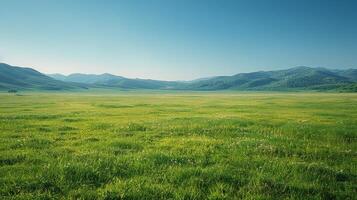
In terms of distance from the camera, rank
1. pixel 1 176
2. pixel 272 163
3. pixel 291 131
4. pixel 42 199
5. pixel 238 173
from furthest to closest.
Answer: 1. pixel 291 131
2. pixel 272 163
3. pixel 238 173
4. pixel 1 176
5. pixel 42 199

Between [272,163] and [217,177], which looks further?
[272,163]

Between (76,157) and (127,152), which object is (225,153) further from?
(76,157)

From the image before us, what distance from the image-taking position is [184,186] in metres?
7.57

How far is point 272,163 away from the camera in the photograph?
384 inches

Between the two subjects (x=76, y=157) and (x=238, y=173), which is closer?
(x=238, y=173)

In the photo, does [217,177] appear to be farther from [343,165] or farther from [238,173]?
[343,165]

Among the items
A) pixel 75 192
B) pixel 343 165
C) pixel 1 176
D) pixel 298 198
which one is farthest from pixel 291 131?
pixel 1 176

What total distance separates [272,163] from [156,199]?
196 inches

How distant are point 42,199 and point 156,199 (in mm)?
2791

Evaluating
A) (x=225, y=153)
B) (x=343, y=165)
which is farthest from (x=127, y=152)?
(x=343, y=165)

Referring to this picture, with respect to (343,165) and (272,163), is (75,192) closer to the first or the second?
(272,163)

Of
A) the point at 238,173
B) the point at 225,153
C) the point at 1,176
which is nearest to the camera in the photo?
the point at 1,176

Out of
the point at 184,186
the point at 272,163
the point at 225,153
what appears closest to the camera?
the point at 184,186

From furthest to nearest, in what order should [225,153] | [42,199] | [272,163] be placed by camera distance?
[225,153]
[272,163]
[42,199]
